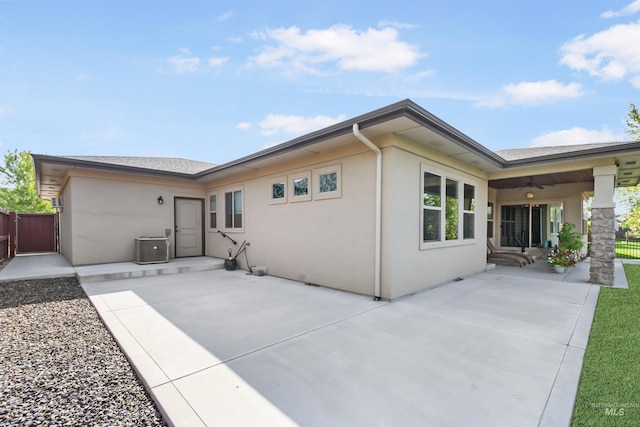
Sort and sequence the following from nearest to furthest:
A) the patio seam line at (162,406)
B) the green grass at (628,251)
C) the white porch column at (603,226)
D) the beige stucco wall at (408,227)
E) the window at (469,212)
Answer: the patio seam line at (162,406)
the beige stucco wall at (408,227)
the white porch column at (603,226)
the window at (469,212)
the green grass at (628,251)

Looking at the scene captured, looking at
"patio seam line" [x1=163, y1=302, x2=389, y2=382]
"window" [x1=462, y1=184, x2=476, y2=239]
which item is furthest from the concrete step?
"window" [x1=462, y1=184, x2=476, y2=239]

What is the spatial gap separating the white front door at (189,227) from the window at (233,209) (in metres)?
1.55

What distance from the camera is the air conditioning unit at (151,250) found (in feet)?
25.6

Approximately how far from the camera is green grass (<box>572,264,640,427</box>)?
1878 mm

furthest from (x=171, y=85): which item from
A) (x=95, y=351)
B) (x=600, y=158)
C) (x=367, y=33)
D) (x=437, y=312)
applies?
(x=600, y=158)

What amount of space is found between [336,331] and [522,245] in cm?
1102

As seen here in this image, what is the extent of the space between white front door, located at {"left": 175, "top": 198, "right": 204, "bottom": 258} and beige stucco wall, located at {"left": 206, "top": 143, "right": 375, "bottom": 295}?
8.75 feet

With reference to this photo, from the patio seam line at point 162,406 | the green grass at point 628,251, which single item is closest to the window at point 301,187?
the patio seam line at point 162,406

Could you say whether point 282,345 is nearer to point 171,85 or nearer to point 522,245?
point 171,85

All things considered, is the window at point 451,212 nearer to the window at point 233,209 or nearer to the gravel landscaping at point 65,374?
the window at point 233,209

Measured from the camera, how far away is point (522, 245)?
11.2 meters

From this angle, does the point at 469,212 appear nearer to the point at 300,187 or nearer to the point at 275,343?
the point at 300,187

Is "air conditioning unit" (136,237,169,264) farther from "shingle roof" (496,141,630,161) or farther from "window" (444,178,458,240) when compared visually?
"shingle roof" (496,141,630,161)

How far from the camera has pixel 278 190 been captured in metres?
7.11
